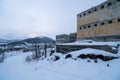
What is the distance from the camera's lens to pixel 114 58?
47.2ft

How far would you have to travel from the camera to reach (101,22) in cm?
2584

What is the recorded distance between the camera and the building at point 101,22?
22.7 metres

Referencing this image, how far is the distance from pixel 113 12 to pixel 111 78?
1583 cm

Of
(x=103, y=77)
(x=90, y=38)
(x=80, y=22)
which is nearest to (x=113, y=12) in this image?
(x=90, y=38)

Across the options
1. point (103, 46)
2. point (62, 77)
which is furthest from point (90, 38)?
point (62, 77)

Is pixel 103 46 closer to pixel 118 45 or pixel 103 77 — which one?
pixel 118 45

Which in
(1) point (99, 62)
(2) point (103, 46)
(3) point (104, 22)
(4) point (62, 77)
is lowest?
(4) point (62, 77)

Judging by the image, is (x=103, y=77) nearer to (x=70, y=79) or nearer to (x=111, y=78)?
(x=111, y=78)

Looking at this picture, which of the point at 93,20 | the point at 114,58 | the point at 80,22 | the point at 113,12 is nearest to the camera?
the point at 114,58

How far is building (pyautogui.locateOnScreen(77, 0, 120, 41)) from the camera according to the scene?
22.7 meters

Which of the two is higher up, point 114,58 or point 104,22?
point 104,22

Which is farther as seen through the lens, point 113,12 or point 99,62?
point 113,12

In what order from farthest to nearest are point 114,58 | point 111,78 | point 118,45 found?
1. point 118,45
2. point 114,58
3. point 111,78

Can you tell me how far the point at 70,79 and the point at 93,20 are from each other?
18.3 m
